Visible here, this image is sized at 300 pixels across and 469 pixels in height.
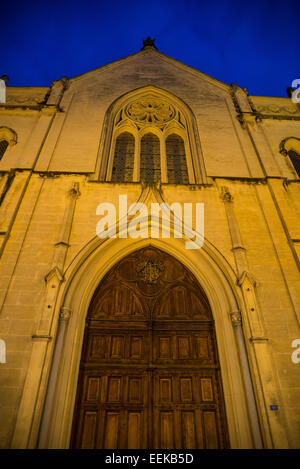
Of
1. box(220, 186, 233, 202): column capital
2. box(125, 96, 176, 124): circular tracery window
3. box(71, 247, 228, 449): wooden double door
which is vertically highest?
box(125, 96, 176, 124): circular tracery window

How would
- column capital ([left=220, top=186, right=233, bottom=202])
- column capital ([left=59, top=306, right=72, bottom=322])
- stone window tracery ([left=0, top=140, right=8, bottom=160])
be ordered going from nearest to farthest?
column capital ([left=59, top=306, right=72, bottom=322]) → column capital ([left=220, top=186, right=233, bottom=202]) → stone window tracery ([left=0, top=140, right=8, bottom=160])

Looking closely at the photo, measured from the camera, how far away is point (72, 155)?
8711 mm

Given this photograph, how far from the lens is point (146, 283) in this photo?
21.9 ft

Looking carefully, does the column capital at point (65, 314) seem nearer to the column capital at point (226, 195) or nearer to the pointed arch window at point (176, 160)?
the column capital at point (226, 195)

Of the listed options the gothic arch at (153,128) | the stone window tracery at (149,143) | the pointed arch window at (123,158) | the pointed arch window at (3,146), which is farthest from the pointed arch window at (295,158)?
the pointed arch window at (3,146)

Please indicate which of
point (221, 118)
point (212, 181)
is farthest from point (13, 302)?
point (221, 118)

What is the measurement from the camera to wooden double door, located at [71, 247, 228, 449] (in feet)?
15.7

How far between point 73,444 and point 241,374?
3141mm

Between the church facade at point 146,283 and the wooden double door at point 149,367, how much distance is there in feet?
0.08

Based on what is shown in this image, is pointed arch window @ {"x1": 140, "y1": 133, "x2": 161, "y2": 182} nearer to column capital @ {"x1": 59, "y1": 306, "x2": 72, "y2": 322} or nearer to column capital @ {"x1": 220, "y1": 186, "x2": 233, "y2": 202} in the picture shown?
column capital @ {"x1": 220, "y1": 186, "x2": 233, "y2": 202}

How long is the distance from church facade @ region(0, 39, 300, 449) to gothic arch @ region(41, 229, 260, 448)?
3cm

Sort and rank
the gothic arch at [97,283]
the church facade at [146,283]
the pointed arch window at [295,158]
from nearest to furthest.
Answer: the gothic arch at [97,283]
the church facade at [146,283]
the pointed arch window at [295,158]

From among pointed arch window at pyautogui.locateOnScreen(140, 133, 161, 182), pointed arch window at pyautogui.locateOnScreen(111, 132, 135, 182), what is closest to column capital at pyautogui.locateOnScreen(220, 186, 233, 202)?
pointed arch window at pyautogui.locateOnScreen(140, 133, 161, 182)

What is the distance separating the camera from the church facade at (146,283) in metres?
4.75
